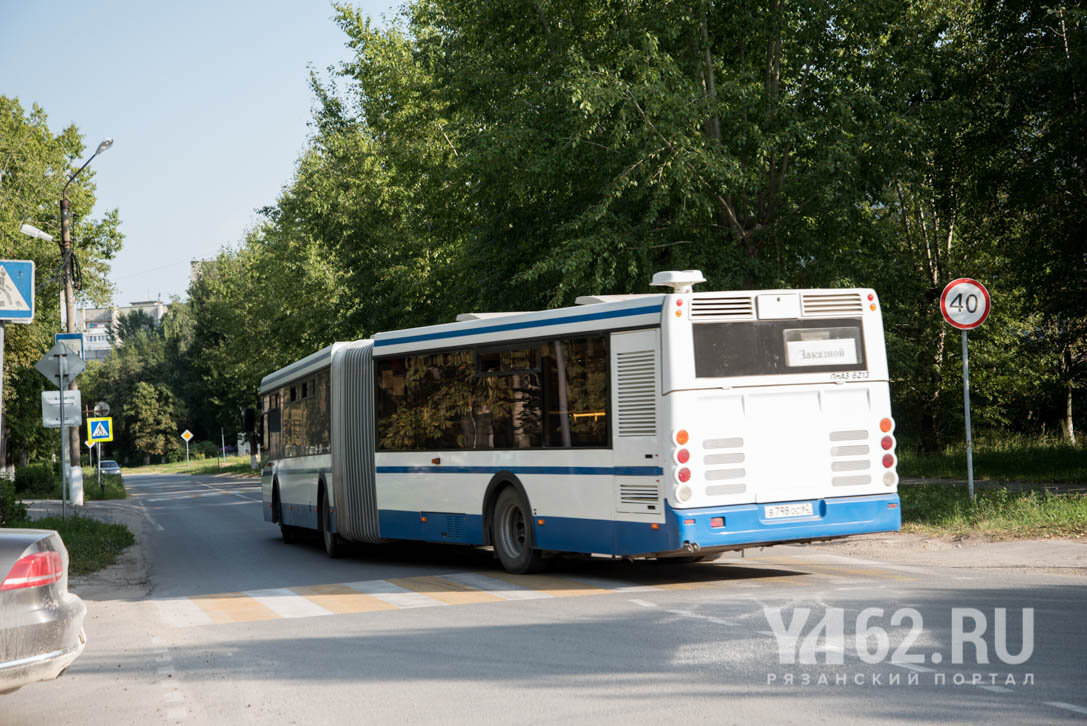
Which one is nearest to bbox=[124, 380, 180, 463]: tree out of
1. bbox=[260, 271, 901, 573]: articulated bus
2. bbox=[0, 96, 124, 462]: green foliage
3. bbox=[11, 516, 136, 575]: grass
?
bbox=[0, 96, 124, 462]: green foliage

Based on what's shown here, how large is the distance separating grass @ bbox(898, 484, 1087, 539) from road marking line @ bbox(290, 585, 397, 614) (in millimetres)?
7432

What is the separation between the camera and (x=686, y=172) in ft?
62.1

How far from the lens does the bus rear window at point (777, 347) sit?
1210 centimetres

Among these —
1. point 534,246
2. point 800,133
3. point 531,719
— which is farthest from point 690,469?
point 534,246

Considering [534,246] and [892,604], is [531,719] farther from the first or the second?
[534,246]

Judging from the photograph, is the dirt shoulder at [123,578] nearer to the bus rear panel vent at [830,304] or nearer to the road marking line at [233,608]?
the road marking line at [233,608]

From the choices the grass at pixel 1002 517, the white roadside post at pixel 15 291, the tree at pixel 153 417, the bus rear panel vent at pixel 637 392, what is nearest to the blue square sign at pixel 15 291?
the white roadside post at pixel 15 291

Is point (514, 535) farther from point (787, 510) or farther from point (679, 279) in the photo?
point (679, 279)

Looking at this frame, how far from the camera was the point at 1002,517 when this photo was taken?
614 inches

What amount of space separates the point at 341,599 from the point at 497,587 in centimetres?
160

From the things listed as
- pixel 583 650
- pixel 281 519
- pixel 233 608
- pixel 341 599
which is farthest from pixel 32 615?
pixel 281 519

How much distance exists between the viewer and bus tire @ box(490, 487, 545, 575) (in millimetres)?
13797

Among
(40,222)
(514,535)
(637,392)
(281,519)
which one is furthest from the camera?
(40,222)

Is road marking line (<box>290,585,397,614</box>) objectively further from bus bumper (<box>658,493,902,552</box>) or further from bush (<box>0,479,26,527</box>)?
bush (<box>0,479,26,527</box>)
